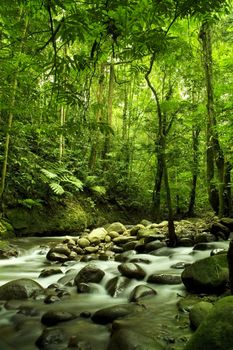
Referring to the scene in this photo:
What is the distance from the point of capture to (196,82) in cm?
1279

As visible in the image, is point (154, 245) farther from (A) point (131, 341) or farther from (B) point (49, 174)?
(A) point (131, 341)

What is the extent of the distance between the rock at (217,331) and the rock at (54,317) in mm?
1824

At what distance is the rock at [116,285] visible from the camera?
5305 millimetres

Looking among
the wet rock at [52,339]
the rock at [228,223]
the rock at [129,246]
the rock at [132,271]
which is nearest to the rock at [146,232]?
the rock at [129,246]

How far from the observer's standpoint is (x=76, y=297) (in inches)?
203

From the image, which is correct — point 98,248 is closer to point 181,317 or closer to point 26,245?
point 26,245

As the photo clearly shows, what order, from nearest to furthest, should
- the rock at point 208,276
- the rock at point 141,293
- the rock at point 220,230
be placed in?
the rock at point 208,276
the rock at point 141,293
the rock at point 220,230

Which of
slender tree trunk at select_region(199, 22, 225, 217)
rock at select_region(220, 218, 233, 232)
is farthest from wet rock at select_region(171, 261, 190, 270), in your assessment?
slender tree trunk at select_region(199, 22, 225, 217)

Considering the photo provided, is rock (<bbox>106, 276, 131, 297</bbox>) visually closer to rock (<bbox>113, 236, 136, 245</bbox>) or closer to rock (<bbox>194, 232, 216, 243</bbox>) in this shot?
rock (<bbox>194, 232, 216, 243</bbox>)

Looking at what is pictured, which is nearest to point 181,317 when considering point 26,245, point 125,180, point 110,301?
point 110,301

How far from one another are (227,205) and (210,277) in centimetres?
636

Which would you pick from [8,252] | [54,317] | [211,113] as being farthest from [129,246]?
[211,113]

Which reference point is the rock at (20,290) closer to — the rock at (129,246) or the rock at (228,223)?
the rock at (129,246)

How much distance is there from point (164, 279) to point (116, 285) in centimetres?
80
